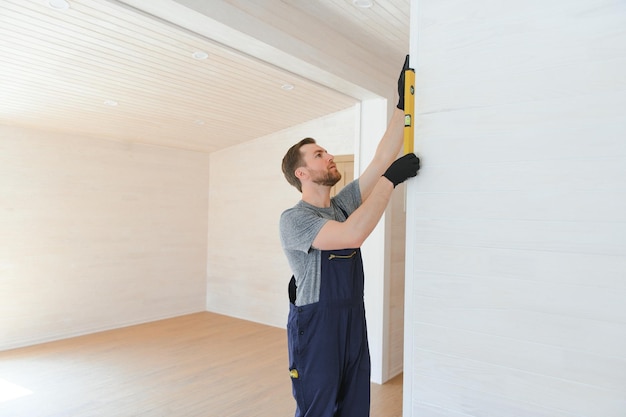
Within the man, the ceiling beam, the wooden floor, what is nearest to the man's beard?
the man

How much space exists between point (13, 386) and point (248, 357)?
83.2 inches

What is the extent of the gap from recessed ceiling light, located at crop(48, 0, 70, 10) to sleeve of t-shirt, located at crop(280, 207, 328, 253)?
6.59ft

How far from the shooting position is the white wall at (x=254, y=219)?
5855 mm

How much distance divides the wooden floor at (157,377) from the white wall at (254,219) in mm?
667

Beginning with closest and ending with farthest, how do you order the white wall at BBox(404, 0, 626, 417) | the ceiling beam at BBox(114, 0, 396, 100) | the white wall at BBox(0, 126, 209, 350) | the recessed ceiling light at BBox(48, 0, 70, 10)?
the white wall at BBox(404, 0, 626, 417), the ceiling beam at BBox(114, 0, 396, 100), the recessed ceiling light at BBox(48, 0, 70, 10), the white wall at BBox(0, 126, 209, 350)

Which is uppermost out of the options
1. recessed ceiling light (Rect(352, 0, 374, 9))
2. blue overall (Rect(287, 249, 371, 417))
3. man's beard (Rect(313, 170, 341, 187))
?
recessed ceiling light (Rect(352, 0, 374, 9))

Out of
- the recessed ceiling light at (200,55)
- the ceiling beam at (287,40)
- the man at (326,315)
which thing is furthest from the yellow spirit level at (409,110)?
the recessed ceiling light at (200,55)

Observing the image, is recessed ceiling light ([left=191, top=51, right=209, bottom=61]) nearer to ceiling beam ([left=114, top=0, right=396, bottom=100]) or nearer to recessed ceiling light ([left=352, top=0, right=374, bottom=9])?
ceiling beam ([left=114, top=0, right=396, bottom=100])

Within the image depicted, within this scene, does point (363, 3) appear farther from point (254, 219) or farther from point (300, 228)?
point (254, 219)

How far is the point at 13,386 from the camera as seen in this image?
384 centimetres

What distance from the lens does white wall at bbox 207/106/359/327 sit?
5855mm

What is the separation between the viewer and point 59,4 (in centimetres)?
265

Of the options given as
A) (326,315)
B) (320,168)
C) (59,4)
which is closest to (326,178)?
(320,168)

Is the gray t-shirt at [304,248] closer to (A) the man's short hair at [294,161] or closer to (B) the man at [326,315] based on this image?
(B) the man at [326,315]
